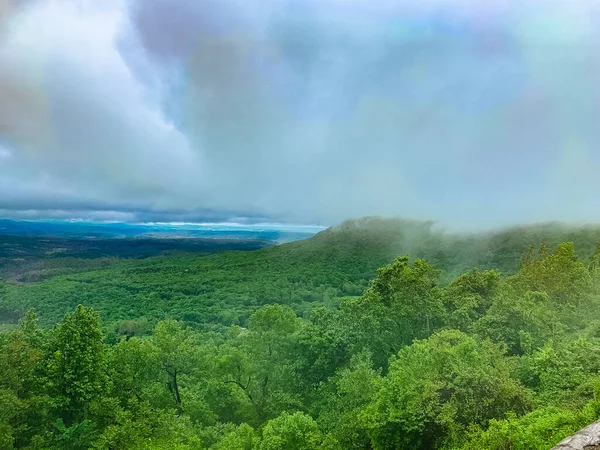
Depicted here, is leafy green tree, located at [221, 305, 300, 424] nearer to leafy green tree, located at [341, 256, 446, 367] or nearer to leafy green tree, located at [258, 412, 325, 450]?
leafy green tree, located at [341, 256, 446, 367]

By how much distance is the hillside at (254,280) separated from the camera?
125 meters

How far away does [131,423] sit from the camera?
80.9 ft

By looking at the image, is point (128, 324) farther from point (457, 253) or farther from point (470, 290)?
point (457, 253)

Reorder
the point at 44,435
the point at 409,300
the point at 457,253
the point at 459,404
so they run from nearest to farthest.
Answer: the point at 459,404 < the point at 44,435 < the point at 409,300 < the point at 457,253

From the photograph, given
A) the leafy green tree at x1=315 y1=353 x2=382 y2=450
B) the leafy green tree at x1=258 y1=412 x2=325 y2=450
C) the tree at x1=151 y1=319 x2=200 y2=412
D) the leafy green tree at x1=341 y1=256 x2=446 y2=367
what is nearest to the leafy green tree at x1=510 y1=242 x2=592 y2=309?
the leafy green tree at x1=341 y1=256 x2=446 y2=367

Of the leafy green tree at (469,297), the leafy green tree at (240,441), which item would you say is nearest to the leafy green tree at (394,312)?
the leafy green tree at (469,297)

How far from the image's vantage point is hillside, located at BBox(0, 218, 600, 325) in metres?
125

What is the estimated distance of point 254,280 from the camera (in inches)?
6639

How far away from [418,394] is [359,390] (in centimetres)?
645

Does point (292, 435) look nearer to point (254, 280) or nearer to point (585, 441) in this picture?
point (585, 441)

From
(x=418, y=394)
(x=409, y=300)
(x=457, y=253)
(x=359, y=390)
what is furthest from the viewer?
(x=457, y=253)

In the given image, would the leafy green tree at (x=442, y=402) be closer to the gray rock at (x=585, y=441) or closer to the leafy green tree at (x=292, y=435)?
the leafy green tree at (x=292, y=435)

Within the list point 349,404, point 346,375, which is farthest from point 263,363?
point 349,404

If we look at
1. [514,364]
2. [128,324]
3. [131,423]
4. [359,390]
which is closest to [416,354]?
[359,390]
